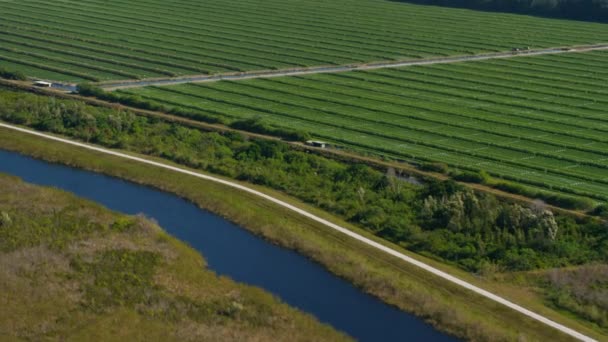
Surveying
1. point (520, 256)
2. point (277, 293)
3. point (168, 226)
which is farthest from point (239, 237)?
point (520, 256)

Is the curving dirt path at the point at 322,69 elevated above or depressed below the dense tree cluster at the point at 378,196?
above

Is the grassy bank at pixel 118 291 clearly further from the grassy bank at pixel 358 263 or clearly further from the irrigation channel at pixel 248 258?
the grassy bank at pixel 358 263

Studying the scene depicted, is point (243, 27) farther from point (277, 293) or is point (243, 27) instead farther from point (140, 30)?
point (277, 293)

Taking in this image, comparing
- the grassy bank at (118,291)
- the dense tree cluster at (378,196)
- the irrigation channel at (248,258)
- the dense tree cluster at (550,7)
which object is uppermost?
the dense tree cluster at (550,7)

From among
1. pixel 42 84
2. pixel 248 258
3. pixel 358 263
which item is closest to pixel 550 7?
pixel 42 84

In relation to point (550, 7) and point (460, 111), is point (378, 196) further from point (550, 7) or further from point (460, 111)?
point (550, 7)

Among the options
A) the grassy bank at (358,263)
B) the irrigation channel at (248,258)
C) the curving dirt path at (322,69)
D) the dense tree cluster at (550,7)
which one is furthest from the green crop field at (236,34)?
the grassy bank at (358,263)
